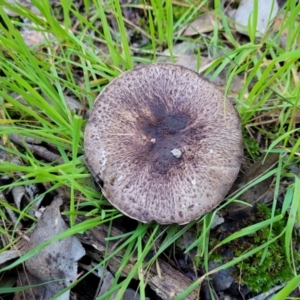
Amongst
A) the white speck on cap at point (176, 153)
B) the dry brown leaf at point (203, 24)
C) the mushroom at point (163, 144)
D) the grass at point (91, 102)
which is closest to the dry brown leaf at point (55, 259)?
the grass at point (91, 102)

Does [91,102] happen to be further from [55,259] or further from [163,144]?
[55,259]

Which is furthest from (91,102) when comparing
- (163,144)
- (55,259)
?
(55,259)

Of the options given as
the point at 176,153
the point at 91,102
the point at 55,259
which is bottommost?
the point at 55,259

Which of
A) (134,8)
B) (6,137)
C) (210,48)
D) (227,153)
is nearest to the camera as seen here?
(227,153)

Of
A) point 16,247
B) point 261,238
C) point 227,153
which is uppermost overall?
point 227,153

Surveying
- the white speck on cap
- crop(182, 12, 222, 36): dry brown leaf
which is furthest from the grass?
the white speck on cap

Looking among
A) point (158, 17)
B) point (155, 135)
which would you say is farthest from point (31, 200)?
point (158, 17)

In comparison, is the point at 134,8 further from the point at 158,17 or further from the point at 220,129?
the point at 220,129

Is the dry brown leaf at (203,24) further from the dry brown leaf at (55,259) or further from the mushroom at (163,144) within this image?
the dry brown leaf at (55,259)
